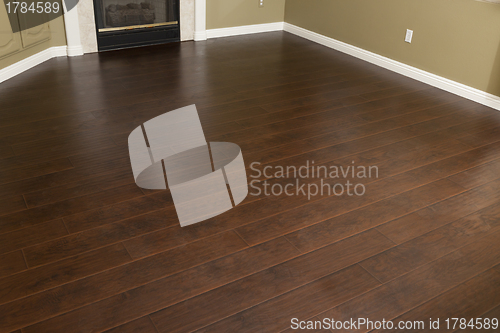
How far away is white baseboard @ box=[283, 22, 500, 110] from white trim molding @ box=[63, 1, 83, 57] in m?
2.50

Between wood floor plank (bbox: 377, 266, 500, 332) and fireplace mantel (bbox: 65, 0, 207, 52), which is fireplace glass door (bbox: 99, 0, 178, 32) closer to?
fireplace mantel (bbox: 65, 0, 207, 52)

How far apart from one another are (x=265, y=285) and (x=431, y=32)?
3188mm

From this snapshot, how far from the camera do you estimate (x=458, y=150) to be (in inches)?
119

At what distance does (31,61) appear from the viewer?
4.03 metres

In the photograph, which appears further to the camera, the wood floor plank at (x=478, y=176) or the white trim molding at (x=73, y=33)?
the white trim molding at (x=73, y=33)

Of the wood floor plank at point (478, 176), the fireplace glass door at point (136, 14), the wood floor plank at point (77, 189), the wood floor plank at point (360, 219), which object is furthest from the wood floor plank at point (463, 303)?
the fireplace glass door at point (136, 14)

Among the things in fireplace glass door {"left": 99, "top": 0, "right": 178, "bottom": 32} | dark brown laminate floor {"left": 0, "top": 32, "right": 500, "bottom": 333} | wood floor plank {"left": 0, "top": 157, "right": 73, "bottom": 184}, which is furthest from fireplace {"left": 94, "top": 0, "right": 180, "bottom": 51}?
wood floor plank {"left": 0, "top": 157, "right": 73, "bottom": 184}

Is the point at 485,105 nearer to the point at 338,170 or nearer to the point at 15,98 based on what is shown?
the point at 338,170

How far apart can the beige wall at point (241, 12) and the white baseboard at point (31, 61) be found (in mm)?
1678

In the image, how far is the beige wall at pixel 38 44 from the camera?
12.1 feet

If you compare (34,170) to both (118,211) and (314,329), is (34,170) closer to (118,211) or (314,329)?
(118,211)

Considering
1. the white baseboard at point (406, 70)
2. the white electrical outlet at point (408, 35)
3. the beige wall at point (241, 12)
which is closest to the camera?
the white baseboard at point (406, 70)

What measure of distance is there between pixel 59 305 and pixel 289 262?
3.01 ft

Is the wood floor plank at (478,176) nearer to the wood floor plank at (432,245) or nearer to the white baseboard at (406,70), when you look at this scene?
the wood floor plank at (432,245)
